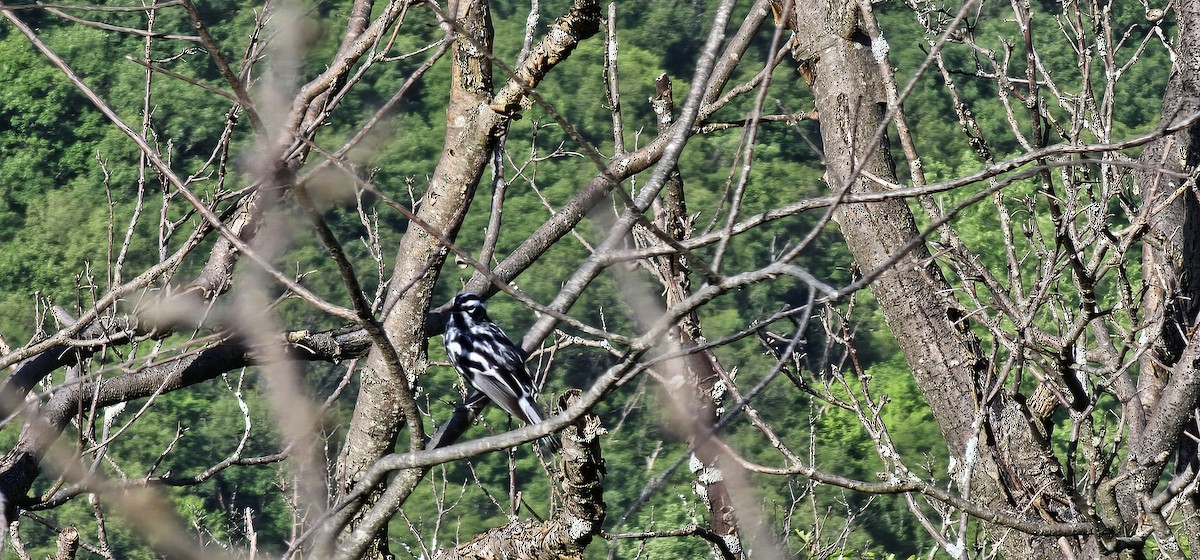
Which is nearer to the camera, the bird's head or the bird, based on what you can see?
the bird

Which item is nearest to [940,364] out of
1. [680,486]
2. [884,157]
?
[884,157]

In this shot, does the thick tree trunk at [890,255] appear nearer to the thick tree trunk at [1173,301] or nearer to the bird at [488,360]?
the thick tree trunk at [1173,301]

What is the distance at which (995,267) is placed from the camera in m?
13.5

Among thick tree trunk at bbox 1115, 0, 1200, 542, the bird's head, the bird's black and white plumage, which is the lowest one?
thick tree trunk at bbox 1115, 0, 1200, 542

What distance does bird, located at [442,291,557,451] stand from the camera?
405 centimetres

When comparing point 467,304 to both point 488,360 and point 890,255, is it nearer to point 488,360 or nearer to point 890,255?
point 488,360

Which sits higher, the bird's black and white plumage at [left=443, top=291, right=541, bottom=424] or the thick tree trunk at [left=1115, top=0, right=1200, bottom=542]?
the bird's black and white plumage at [left=443, top=291, right=541, bottom=424]

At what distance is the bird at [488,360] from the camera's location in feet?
13.3

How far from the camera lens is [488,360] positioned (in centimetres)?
411

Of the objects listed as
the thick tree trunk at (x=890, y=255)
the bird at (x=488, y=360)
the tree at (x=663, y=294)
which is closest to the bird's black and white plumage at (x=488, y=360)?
the bird at (x=488, y=360)

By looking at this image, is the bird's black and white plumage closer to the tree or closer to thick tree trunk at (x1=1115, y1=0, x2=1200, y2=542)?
the tree

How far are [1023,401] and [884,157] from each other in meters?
1.27

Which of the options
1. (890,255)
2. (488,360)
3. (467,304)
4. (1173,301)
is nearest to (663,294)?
(467,304)

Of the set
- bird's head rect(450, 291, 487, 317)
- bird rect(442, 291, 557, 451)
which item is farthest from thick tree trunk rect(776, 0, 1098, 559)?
bird's head rect(450, 291, 487, 317)
